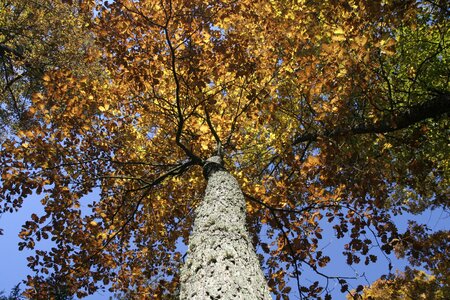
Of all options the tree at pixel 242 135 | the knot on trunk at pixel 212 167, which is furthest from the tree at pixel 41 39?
the knot on trunk at pixel 212 167

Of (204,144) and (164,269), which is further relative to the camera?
(164,269)

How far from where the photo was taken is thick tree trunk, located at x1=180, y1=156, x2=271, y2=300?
8.11ft

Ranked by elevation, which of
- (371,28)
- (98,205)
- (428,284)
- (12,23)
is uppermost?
A: (12,23)

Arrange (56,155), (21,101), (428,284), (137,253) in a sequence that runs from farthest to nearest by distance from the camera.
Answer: (21,101)
(428,284)
(137,253)
(56,155)

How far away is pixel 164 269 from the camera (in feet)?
27.4

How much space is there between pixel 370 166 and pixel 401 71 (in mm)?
3465

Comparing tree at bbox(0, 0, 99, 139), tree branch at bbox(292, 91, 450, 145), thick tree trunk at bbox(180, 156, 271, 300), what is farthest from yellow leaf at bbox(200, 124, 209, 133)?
tree at bbox(0, 0, 99, 139)

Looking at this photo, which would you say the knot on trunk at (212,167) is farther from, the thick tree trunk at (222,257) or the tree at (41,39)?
the tree at (41,39)

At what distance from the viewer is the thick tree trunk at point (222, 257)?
2473mm

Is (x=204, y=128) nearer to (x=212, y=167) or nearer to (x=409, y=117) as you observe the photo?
(x=212, y=167)

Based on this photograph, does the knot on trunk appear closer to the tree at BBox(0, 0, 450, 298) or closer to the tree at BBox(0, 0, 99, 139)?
the tree at BBox(0, 0, 450, 298)

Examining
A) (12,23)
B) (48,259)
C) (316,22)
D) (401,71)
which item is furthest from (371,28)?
(12,23)

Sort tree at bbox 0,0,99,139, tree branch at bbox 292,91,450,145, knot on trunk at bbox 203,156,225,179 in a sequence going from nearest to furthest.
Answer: knot on trunk at bbox 203,156,225,179, tree branch at bbox 292,91,450,145, tree at bbox 0,0,99,139

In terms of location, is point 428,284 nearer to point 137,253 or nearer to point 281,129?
point 281,129
